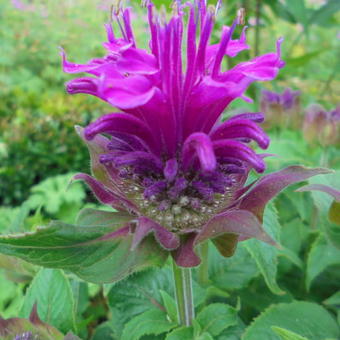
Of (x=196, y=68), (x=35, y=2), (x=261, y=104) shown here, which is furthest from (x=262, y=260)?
(x=35, y=2)

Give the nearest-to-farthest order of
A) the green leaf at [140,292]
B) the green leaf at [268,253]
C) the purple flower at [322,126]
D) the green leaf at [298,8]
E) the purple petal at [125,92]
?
the purple petal at [125,92] < the green leaf at [268,253] < the green leaf at [140,292] < the purple flower at [322,126] < the green leaf at [298,8]

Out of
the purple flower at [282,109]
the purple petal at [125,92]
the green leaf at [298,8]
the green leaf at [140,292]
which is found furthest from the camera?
the green leaf at [298,8]

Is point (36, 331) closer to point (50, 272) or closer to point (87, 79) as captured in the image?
point (50, 272)

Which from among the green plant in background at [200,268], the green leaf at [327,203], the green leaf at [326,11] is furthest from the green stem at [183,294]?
the green leaf at [326,11]

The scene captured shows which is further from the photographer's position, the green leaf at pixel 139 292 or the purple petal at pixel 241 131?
the green leaf at pixel 139 292

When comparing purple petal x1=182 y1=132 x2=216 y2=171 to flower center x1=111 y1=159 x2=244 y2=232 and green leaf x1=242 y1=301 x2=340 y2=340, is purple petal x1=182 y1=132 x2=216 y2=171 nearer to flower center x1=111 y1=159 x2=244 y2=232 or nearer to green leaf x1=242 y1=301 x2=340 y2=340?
flower center x1=111 y1=159 x2=244 y2=232

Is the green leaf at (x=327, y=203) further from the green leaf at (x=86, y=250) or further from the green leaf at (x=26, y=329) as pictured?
the green leaf at (x=26, y=329)

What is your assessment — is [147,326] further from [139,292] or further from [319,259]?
[319,259]
